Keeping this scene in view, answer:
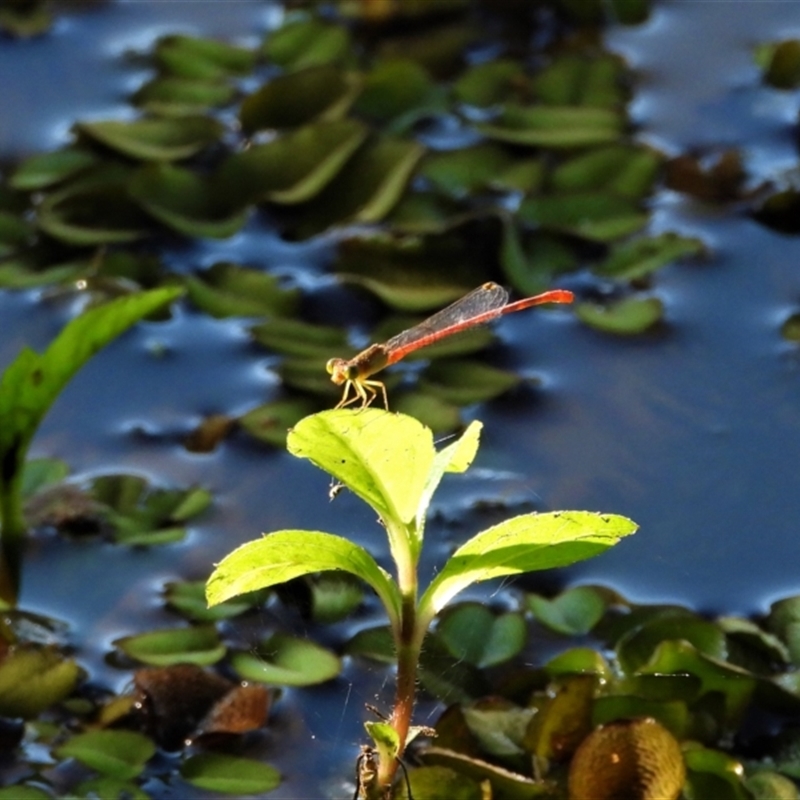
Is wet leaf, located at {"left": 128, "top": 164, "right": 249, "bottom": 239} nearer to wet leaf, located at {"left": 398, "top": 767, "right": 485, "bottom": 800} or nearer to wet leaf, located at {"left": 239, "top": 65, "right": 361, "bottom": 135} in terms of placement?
wet leaf, located at {"left": 239, "top": 65, "right": 361, "bottom": 135}

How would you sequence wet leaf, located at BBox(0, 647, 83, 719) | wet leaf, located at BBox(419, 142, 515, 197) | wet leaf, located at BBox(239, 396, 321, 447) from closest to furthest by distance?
wet leaf, located at BBox(0, 647, 83, 719), wet leaf, located at BBox(239, 396, 321, 447), wet leaf, located at BBox(419, 142, 515, 197)

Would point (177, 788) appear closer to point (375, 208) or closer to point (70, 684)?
point (70, 684)

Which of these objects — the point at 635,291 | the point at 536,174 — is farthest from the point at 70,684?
the point at 536,174

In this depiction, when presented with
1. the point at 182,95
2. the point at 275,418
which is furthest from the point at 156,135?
the point at 275,418

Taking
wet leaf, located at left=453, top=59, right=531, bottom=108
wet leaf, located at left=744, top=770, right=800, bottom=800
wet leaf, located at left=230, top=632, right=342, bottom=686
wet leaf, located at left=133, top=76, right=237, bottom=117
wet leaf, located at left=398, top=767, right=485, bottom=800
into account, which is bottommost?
wet leaf, located at left=398, top=767, right=485, bottom=800

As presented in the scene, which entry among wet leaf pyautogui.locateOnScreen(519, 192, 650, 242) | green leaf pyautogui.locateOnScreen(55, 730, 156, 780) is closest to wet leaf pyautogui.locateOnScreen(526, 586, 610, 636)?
green leaf pyautogui.locateOnScreen(55, 730, 156, 780)

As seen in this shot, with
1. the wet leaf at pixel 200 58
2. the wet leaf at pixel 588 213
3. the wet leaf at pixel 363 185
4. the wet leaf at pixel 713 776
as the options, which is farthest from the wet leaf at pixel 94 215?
the wet leaf at pixel 713 776
